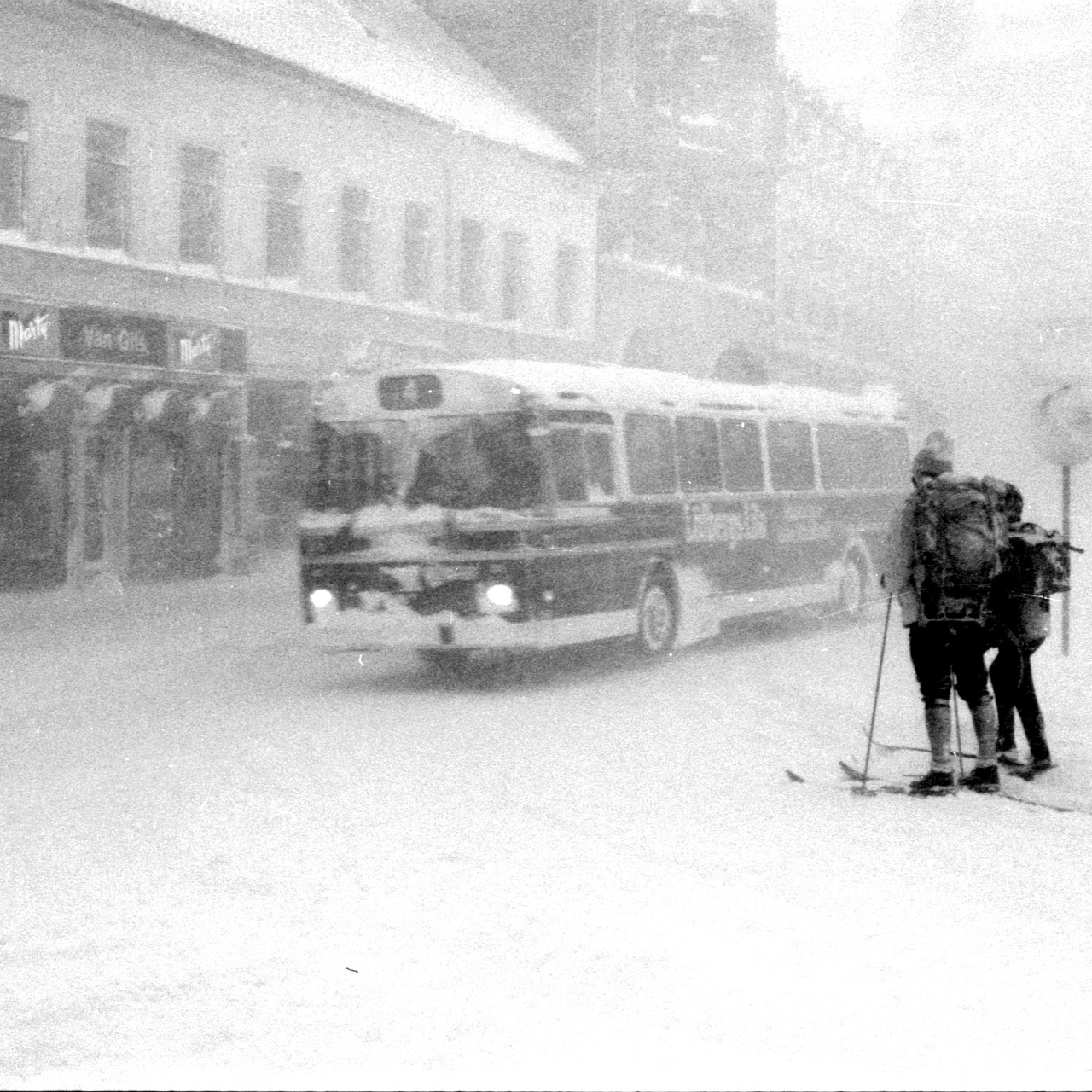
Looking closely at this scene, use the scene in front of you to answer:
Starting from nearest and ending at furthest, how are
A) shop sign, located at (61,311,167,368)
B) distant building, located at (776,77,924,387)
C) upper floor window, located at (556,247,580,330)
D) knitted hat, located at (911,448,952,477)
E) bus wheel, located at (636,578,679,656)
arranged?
1. knitted hat, located at (911,448,952,477)
2. bus wheel, located at (636,578,679,656)
3. shop sign, located at (61,311,167,368)
4. upper floor window, located at (556,247,580,330)
5. distant building, located at (776,77,924,387)

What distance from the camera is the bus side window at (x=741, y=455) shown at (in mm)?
18984

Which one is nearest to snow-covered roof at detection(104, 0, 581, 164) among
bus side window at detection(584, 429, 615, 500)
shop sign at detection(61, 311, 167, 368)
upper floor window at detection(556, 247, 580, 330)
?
upper floor window at detection(556, 247, 580, 330)

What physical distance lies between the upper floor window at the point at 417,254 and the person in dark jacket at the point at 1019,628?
2499 cm

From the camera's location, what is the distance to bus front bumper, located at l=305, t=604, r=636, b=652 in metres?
15.1

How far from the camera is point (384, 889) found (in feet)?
24.9

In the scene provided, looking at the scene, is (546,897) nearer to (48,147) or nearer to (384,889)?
(384,889)

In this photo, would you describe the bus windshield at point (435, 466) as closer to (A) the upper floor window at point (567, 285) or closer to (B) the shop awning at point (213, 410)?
(B) the shop awning at point (213, 410)

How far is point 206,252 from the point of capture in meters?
29.6

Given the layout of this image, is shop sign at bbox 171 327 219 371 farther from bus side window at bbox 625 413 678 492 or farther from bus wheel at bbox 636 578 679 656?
bus wheel at bbox 636 578 679 656

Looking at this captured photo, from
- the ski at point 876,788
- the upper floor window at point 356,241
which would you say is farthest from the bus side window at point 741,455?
the upper floor window at point 356,241

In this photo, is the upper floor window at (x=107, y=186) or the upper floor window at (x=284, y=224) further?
the upper floor window at (x=284, y=224)

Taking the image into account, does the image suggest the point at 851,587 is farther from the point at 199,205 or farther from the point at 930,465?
the point at 930,465

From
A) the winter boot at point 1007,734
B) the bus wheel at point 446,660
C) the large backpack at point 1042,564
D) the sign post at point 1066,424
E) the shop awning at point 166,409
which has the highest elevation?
the shop awning at point 166,409

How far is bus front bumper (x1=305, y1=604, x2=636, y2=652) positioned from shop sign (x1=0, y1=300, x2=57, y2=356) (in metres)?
11.4
